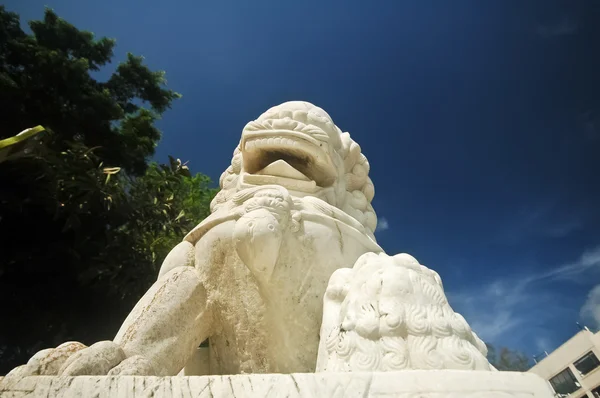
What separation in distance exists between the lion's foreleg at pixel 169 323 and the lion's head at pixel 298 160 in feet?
1.85

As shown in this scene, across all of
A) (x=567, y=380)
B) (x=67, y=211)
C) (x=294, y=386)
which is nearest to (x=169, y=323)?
(x=294, y=386)

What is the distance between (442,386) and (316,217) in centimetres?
95

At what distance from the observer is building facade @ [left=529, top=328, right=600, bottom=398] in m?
8.13

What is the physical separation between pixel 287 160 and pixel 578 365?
30.8 ft

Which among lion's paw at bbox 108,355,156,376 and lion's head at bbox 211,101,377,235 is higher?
lion's head at bbox 211,101,377,235

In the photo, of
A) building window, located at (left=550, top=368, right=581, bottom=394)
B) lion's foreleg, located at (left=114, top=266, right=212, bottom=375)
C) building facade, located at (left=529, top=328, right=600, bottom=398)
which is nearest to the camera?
lion's foreleg, located at (left=114, top=266, right=212, bottom=375)

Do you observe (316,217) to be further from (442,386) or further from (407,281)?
(442,386)

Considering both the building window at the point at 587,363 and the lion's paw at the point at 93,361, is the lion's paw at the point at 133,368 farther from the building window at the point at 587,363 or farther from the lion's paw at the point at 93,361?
the building window at the point at 587,363

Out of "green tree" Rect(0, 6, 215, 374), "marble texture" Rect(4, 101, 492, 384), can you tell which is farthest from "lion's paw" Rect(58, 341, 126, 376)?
"green tree" Rect(0, 6, 215, 374)

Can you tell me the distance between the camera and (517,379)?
3.08 ft

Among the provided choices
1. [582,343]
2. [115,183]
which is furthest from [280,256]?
[582,343]

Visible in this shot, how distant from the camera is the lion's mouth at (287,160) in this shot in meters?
2.03

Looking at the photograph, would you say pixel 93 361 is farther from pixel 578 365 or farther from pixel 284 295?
pixel 578 365

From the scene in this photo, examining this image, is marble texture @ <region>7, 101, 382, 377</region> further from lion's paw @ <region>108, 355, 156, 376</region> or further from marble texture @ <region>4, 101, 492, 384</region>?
lion's paw @ <region>108, 355, 156, 376</region>
